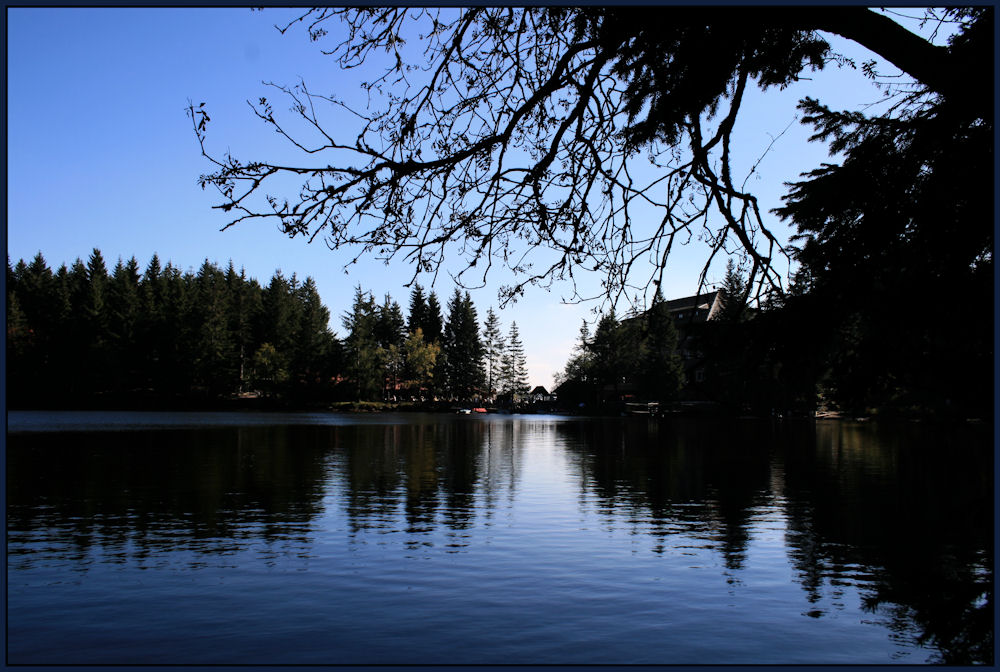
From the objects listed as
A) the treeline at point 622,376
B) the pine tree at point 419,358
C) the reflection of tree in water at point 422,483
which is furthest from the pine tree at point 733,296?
the pine tree at point 419,358

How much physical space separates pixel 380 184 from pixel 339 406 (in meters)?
112

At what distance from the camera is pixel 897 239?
4535 millimetres

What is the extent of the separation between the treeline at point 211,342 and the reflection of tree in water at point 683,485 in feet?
167

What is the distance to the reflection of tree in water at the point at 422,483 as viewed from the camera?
17.8 m

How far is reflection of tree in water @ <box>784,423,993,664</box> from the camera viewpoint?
402 cm

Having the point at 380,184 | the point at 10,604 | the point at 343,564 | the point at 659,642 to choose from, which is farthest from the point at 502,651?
the point at 10,604

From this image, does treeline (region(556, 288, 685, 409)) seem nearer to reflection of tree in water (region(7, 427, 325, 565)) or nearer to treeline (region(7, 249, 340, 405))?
treeline (region(7, 249, 340, 405))

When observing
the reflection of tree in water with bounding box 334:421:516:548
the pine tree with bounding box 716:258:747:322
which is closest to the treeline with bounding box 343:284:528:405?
the reflection of tree in water with bounding box 334:421:516:548

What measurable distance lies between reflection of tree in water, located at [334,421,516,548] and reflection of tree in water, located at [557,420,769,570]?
3749 millimetres

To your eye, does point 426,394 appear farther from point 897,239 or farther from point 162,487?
point 897,239

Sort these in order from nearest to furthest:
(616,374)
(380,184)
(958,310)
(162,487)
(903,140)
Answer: (958,310) < (380,184) < (903,140) < (162,487) < (616,374)

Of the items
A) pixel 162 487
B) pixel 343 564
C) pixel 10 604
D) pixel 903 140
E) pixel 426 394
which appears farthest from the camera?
pixel 426 394

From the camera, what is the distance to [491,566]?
13102mm

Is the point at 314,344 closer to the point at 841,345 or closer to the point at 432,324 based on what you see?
the point at 432,324
